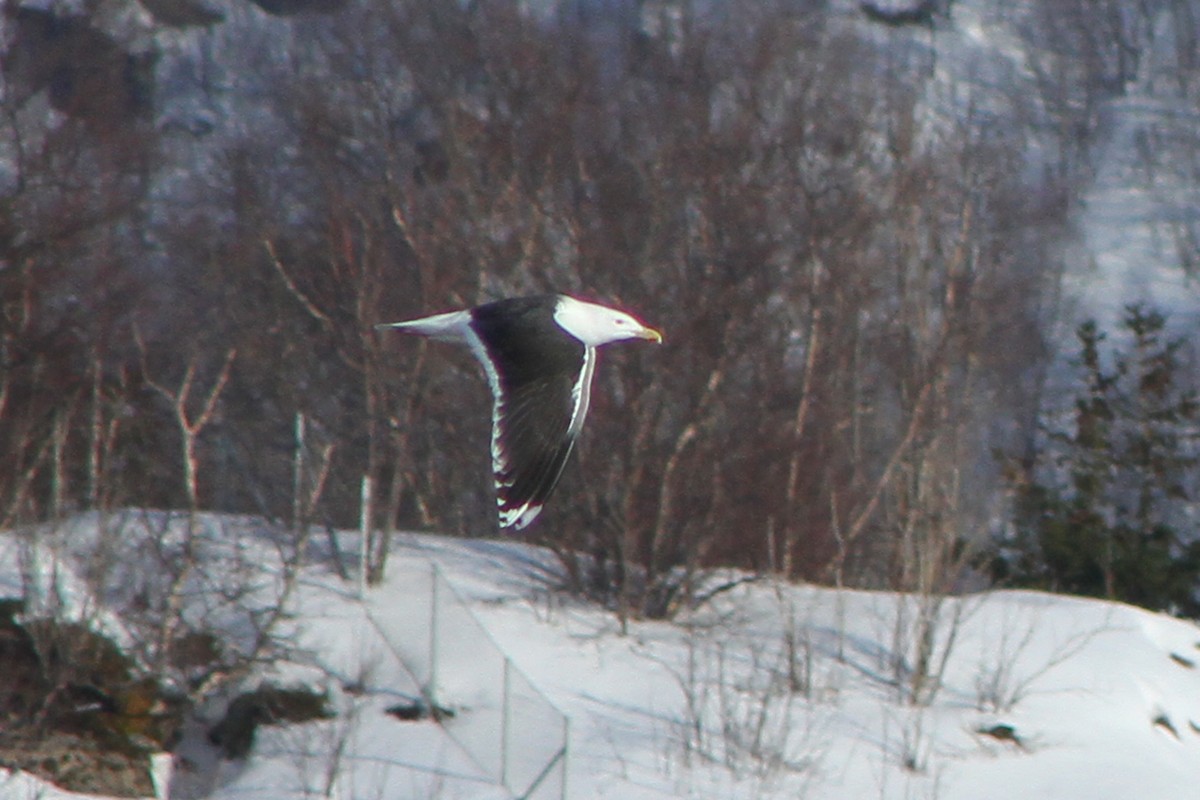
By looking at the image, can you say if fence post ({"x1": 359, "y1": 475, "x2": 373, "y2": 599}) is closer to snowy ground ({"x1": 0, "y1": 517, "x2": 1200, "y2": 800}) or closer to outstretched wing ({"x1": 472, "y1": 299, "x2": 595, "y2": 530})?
snowy ground ({"x1": 0, "y1": 517, "x2": 1200, "y2": 800})

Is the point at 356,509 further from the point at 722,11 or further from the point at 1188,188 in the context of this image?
the point at 1188,188

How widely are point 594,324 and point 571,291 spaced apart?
9.14 m

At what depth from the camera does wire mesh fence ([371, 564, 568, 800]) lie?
1229cm

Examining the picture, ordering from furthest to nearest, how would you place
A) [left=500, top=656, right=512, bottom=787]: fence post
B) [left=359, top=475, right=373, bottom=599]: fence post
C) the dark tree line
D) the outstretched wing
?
1. the dark tree line
2. [left=359, top=475, right=373, bottom=599]: fence post
3. [left=500, top=656, right=512, bottom=787]: fence post
4. the outstretched wing

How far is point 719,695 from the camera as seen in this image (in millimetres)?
13062

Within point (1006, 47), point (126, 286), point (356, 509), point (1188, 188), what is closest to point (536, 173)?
point (356, 509)

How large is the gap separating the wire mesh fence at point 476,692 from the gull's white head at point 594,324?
446cm

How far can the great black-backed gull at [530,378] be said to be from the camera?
23.0 ft

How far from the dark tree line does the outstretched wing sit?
5.85 metres

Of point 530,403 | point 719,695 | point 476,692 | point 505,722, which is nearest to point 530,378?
point 530,403

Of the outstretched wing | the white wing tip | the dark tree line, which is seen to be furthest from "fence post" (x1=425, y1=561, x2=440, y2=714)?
the white wing tip

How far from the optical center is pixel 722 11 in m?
38.6

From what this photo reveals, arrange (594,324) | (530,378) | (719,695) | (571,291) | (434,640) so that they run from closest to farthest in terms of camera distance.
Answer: (530,378)
(594,324)
(719,695)
(434,640)
(571,291)

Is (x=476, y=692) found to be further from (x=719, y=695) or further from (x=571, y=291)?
(x=571, y=291)
